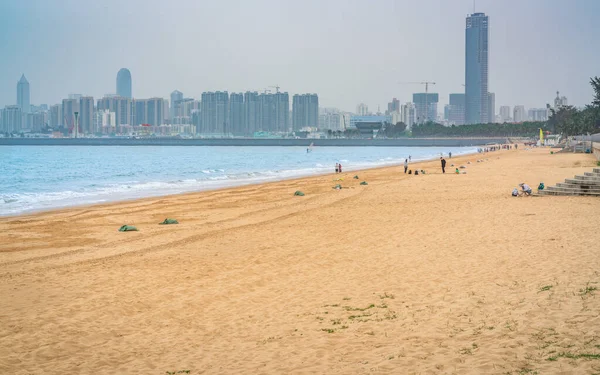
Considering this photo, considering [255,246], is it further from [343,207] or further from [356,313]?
A: [343,207]

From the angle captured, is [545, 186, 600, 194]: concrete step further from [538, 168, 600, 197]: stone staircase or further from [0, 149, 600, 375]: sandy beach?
[0, 149, 600, 375]: sandy beach

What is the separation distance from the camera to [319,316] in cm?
911

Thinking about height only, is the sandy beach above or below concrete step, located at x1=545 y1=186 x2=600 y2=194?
below

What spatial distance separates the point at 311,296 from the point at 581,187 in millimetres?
17057

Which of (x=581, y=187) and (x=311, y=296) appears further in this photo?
(x=581, y=187)

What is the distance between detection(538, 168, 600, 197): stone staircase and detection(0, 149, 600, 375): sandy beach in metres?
4.54

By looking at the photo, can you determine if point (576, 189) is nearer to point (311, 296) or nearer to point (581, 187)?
point (581, 187)

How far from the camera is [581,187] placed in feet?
78.4

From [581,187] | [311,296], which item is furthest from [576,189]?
[311,296]

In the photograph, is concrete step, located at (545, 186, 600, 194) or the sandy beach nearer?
the sandy beach

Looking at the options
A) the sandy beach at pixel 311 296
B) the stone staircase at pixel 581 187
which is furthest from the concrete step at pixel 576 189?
the sandy beach at pixel 311 296

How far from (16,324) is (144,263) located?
174 inches

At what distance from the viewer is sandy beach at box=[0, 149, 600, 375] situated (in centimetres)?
733

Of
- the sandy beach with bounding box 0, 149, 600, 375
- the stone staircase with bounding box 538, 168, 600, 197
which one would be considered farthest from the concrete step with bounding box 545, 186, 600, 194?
the sandy beach with bounding box 0, 149, 600, 375
